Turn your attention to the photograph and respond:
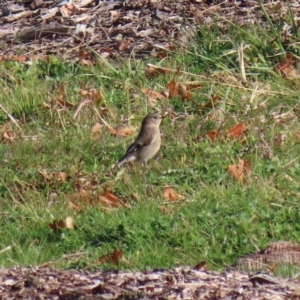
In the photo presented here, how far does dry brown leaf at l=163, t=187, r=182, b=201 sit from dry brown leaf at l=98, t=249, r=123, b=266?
111 cm

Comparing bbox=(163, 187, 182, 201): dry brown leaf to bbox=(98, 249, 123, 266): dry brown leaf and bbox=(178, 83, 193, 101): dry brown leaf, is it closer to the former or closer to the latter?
bbox=(98, 249, 123, 266): dry brown leaf

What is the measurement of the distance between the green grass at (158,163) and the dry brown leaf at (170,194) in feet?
0.23

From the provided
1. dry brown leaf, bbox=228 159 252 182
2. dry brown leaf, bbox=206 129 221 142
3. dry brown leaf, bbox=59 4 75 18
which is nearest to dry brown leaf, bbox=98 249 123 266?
dry brown leaf, bbox=228 159 252 182

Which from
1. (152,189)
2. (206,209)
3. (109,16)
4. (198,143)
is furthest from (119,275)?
(109,16)

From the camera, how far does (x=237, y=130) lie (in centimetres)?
949

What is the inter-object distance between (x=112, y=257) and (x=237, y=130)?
→ 8.69 ft

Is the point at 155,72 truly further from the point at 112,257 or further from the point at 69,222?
the point at 112,257

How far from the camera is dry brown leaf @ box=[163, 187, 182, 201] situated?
8.28 metres

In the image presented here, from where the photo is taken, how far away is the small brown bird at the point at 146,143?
9.02m

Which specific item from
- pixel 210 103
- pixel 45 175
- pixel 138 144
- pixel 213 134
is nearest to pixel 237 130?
pixel 213 134

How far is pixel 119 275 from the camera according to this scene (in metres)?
5.44

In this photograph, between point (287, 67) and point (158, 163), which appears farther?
point (287, 67)

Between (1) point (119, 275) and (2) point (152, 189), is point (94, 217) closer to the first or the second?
(2) point (152, 189)

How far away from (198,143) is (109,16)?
4005 millimetres
